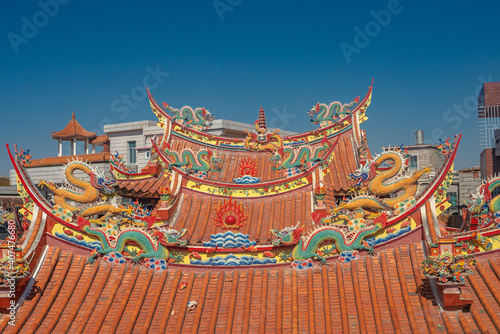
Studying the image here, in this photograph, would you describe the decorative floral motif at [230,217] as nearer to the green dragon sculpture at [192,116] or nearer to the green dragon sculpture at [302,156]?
the green dragon sculpture at [302,156]

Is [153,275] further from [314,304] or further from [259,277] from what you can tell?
[314,304]

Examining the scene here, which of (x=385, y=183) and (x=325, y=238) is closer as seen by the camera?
(x=325, y=238)

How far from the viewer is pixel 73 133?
99.9ft

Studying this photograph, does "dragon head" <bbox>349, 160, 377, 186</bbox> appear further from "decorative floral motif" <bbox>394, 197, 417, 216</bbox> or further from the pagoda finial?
the pagoda finial

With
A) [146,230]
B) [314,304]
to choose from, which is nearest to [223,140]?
[146,230]

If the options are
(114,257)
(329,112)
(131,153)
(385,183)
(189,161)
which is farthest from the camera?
(131,153)

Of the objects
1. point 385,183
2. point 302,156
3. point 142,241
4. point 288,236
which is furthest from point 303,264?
point 302,156

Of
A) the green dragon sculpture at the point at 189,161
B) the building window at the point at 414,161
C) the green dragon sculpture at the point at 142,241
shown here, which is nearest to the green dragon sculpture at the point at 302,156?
the green dragon sculpture at the point at 189,161

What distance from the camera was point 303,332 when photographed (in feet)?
26.0

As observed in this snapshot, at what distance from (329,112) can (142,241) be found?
8182 mm

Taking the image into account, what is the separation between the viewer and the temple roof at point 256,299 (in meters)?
7.83

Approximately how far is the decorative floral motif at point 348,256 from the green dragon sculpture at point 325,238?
0.06 meters

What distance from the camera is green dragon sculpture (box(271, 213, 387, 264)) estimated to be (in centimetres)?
908

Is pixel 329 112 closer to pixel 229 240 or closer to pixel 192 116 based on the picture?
pixel 192 116
